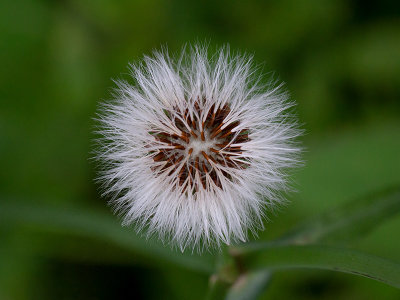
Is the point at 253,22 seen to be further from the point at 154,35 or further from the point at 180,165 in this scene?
the point at 180,165

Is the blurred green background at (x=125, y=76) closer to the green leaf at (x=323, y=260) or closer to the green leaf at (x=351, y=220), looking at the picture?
the green leaf at (x=351, y=220)

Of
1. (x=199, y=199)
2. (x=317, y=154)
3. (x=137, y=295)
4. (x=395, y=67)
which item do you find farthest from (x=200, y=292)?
(x=395, y=67)

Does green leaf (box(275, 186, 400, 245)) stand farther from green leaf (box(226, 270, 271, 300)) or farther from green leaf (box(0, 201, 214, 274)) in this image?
green leaf (box(0, 201, 214, 274))

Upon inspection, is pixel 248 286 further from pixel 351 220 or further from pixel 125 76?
pixel 125 76

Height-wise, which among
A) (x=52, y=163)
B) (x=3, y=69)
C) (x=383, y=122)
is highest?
(x=3, y=69)

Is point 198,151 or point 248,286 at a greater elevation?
point 198,151

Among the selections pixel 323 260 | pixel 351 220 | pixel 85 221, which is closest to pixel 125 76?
pixel 85 221
